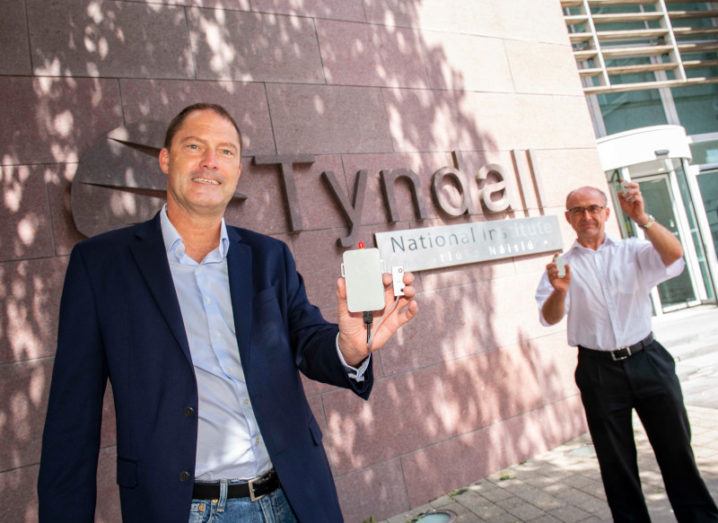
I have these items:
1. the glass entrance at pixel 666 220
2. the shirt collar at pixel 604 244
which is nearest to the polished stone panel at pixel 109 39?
the shirt collar at pixel 604 244

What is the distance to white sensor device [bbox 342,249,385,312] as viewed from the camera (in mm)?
1716

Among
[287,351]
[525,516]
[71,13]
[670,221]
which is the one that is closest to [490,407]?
[525,516]

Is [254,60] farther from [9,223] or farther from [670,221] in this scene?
[670,221]

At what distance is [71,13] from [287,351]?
3.88 meters

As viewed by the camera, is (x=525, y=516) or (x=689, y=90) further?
(x=689, y=90)

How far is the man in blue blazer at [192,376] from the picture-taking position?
5.42 ft

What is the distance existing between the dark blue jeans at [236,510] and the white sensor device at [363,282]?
0.71 meters

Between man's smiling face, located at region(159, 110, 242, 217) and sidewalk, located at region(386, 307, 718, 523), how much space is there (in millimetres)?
3473

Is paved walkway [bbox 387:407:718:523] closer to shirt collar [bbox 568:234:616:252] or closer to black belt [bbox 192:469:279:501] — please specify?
shirt collar [bbox 568:234:616:252]

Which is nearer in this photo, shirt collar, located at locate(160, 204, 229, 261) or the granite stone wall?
shirt collar, located at locate(160, 204, 229, 261)

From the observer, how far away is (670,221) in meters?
11.3

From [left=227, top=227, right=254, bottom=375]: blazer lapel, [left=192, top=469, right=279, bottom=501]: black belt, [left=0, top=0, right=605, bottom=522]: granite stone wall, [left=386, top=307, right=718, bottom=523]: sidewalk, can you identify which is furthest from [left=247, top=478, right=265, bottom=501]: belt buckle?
[left=386, top=307, right=718, bottom=523]: sidewalk

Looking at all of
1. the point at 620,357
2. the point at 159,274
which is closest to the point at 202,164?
the point at 159,274

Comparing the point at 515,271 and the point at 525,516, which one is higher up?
the point at 515,271
